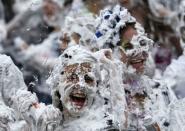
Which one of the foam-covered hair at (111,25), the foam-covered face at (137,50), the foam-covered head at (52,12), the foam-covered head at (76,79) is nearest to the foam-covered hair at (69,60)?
the foam-covered head at (76,79)

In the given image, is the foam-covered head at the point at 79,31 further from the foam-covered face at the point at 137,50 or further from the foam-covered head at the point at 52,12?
the foam-covered head at the point at 52,12

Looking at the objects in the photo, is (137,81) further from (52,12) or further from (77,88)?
(52,12)

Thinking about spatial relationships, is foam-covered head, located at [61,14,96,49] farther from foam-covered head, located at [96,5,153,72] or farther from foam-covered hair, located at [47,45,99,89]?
foam-covered hair, located at [47,45,99,89]

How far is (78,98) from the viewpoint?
23.2 ft

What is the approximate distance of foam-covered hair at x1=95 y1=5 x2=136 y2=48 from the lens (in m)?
8.58

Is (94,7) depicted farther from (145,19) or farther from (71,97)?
(71,97)

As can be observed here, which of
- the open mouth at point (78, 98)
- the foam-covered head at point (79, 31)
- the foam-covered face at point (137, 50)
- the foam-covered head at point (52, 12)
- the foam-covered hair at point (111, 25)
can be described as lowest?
the open mouth at point (78, 98)

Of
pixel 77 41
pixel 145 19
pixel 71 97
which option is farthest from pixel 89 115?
pixel 145 19

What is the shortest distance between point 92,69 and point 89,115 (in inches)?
13.4

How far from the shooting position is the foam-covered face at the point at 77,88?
7051 mm

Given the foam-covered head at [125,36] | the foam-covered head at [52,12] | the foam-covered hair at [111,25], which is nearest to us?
the foam-covered head at [125,36]

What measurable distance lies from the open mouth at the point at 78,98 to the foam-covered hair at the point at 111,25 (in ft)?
5.02

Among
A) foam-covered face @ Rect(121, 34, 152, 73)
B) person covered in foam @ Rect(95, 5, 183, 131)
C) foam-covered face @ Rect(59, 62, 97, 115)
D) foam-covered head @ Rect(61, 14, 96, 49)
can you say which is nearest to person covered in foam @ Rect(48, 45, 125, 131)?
foam-covered face @ Rect(59, 62, 97, 115)

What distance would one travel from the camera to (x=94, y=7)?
11336mm
